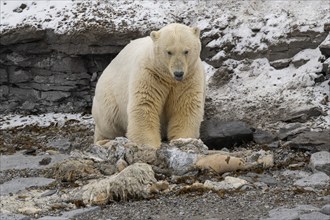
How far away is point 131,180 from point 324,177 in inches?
81.8

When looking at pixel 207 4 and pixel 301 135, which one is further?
pixel 207 4

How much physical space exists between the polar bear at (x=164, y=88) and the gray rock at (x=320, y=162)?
6.65 feet

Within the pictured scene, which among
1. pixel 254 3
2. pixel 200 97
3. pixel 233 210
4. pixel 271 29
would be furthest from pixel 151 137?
pixel 254 3

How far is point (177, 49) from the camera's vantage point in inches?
371

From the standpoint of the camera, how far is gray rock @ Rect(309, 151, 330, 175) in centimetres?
810

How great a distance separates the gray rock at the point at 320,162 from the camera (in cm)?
810

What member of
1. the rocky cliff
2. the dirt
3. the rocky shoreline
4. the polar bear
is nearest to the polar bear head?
the polar bear

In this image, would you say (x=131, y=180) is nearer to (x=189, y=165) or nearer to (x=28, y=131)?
(x=189, y=165)

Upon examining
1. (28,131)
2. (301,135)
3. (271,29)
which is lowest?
(28,131)

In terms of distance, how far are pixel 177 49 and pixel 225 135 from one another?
62.7 inches

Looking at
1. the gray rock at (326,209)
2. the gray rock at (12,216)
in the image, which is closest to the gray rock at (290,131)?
the gray rock at (326,209)

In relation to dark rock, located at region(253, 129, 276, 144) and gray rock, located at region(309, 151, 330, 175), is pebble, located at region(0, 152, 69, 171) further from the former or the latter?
gray rock, located at region(309, 151, 330, 175)

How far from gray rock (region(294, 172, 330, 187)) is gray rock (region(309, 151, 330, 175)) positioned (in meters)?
0.23

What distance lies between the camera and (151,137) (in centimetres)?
991
